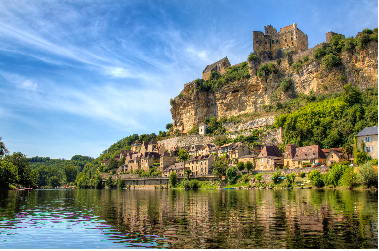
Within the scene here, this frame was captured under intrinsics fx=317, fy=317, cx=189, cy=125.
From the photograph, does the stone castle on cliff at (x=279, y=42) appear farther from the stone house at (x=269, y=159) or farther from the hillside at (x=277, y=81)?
the stone house at (x=269, y=159)

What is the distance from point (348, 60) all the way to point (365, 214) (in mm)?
64302

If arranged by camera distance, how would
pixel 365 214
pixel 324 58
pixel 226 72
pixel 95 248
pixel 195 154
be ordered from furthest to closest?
pixel 226 72
pixel 195 154
pixel 324 58
pixel 365 214
pixel 95 248

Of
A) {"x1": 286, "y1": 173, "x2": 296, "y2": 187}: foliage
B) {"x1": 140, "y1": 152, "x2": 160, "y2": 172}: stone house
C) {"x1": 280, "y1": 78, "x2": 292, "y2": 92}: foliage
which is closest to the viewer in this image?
{"x1": 286, "y1": 173, "x2": 296, "y2": 187}: foliage

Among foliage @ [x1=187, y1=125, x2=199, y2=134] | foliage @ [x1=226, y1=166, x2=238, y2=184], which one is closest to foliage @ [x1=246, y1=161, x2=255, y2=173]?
foliage @ [x1=226, y1=166, x2=238, y2=184]

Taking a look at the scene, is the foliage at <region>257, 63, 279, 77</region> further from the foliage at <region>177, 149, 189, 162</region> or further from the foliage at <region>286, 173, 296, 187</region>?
the foliage at <region>286, 173, 296, 187</region>

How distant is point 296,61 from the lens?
8800 cm

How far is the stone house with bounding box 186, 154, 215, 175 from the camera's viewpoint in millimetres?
80062

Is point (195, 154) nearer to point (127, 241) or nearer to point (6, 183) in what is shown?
point (6, 183)

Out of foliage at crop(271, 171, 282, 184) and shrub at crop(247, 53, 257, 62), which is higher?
shrub at crop(247, 53, 257, 62)

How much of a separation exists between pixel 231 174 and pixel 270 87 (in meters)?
35.7

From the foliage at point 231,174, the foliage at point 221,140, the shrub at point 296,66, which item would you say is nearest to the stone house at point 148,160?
the foliage at point 221,140

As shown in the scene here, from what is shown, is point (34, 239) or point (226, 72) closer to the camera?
point (34, 239)

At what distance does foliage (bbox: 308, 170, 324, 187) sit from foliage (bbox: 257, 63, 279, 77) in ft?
151

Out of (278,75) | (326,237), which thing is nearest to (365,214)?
(326,237)
